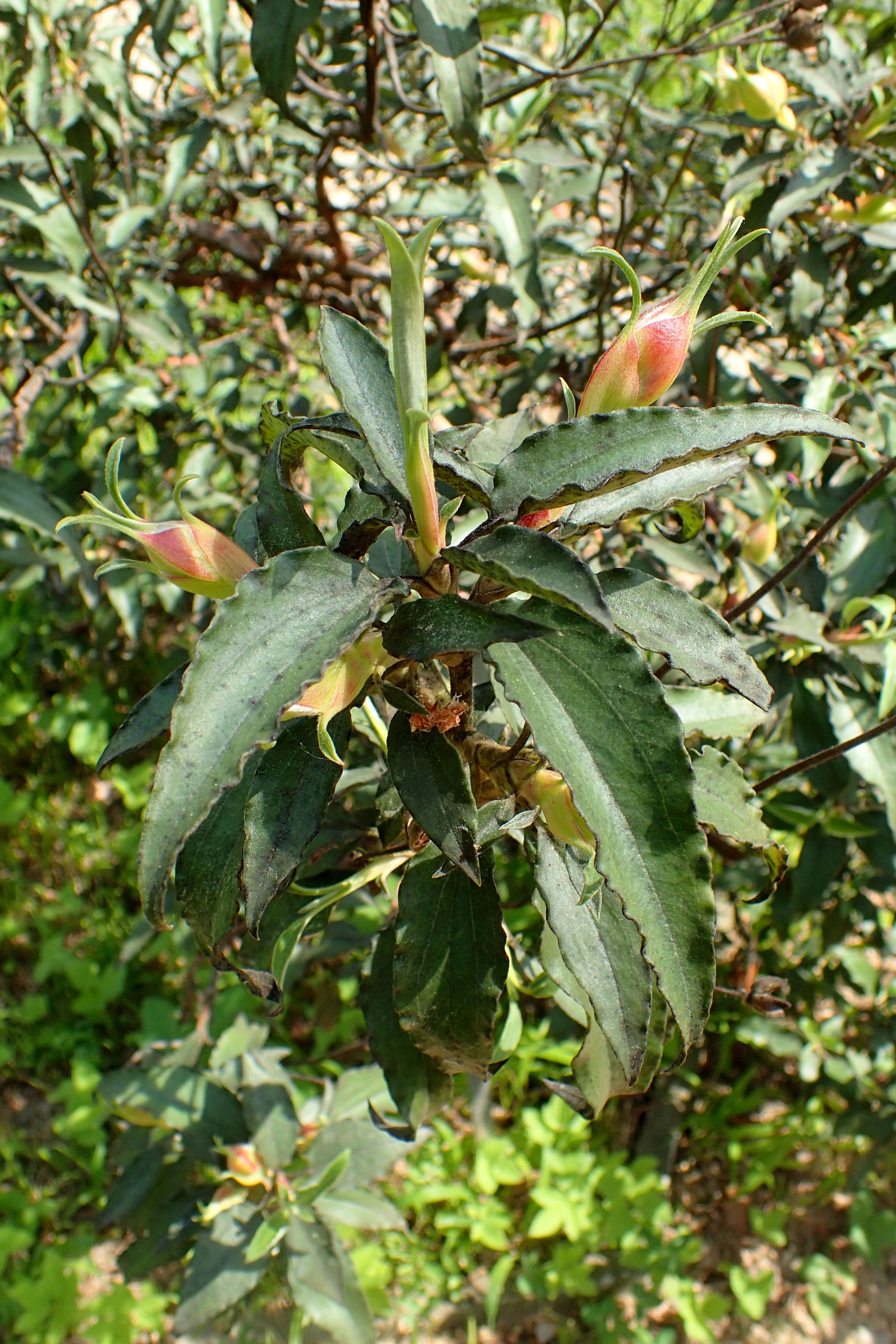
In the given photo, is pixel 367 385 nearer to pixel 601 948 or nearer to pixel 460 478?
pixel 460 478

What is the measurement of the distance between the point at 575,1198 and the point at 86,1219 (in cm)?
105

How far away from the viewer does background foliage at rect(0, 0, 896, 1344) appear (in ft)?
4.11

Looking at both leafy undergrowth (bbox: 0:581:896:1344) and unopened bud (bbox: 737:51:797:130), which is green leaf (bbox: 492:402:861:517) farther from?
leafy undergrowth (bbox: 0:581:896:1344)

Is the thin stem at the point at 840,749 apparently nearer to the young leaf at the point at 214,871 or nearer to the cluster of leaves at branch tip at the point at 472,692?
the cluster of leaves at branch tip at the point at 472,692

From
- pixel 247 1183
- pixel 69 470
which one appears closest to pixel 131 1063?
pixel 247 1183

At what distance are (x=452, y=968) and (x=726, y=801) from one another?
0.25 m

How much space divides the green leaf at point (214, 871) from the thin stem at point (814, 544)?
1.80 ft

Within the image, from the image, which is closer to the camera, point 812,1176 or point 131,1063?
point 131,1063

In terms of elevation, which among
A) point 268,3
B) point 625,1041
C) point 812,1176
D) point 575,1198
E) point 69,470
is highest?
point 268,3

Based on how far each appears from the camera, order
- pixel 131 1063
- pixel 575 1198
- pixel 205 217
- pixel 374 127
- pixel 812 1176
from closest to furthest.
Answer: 1. pixel 374 127
2. pixel 131 1063
3. pixel 575 1198
4. pixel 812 1176
5. pixel 205 217

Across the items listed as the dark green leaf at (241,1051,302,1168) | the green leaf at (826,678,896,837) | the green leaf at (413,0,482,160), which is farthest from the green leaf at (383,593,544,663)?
the dark green leaf at (241,1051,302,1168)

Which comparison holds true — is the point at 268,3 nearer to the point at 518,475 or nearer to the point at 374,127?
the point at 374,127

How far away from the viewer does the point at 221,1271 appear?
124cm

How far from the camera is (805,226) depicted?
58.9 inches
